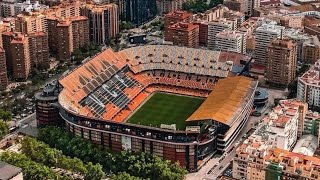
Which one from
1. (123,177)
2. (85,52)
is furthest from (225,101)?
(85,52)

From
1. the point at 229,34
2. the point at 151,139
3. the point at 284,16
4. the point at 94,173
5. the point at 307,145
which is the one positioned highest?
the point at 284,16

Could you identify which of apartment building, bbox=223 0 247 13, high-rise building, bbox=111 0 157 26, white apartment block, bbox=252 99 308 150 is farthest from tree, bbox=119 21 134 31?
white apartment block, bbox=252 99 308 150

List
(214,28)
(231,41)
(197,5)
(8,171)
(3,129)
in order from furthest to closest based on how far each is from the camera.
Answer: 1. (197,5)
2. (214,28)
3. (231,41)
4. (3,129)
5. (8,171)

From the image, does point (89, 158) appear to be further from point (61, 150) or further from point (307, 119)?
point (307, 119)

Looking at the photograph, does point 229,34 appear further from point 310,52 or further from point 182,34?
point 310,52

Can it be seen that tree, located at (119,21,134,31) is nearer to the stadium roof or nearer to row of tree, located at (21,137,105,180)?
the stadium roof

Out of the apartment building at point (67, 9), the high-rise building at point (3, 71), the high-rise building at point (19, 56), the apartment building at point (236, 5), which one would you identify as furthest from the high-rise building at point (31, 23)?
the apartment building at point (236, 5)
